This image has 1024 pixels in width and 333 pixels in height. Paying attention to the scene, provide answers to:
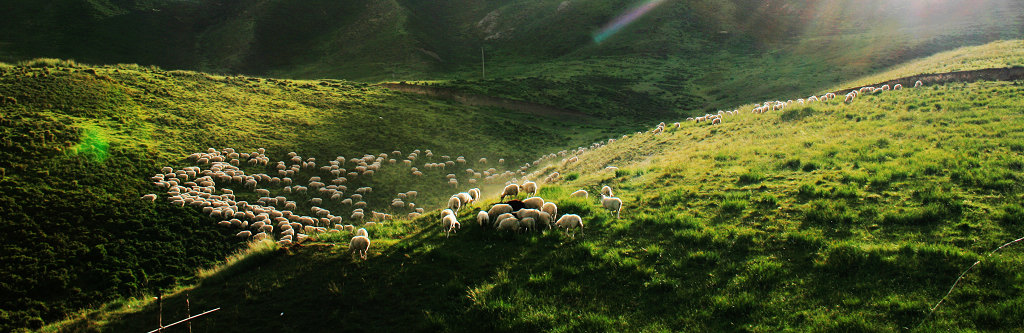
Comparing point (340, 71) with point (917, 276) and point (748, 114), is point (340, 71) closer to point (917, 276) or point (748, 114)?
point (748, 114)

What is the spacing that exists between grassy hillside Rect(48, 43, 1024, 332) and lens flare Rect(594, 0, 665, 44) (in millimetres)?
86221

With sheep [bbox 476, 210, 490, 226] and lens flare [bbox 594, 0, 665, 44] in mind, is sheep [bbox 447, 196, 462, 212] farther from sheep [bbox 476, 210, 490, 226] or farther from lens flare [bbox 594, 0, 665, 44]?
lens flare [bbox 594, 0, 665, 44]

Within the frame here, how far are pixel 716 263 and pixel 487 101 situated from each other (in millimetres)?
48175

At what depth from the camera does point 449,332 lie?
9156 mm

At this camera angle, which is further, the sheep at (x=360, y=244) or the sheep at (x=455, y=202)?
the sheep at (x=455, y=202)

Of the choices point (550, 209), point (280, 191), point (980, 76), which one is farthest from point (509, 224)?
point (980, 76)

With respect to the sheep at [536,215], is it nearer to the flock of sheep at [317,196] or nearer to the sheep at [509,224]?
the flock of sheep at [317,196]

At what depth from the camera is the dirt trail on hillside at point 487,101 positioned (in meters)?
56.5

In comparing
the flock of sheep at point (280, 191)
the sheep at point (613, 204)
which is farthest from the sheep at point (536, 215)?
the flock of sheep at point (280, 191)

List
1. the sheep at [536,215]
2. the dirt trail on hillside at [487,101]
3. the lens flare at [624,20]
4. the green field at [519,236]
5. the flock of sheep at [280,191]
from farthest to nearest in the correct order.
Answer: the lens flare at [624,20] < the dirt trail on hillside at [487,101] < the flock of sheep at [280,191] < the sheep at [536,215] < the green field at [519,236]

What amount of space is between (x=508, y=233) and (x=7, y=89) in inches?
1420

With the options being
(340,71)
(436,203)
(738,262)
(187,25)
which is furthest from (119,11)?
(738,262)

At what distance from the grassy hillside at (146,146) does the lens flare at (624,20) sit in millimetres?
49907

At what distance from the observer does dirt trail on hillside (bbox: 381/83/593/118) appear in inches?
2226
